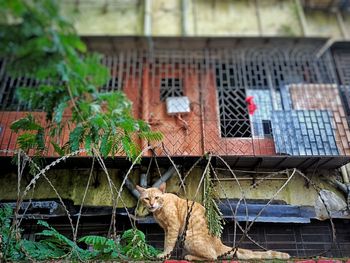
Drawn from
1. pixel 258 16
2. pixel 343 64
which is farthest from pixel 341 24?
pixel 258 16

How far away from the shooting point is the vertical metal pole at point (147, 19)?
34.9ft

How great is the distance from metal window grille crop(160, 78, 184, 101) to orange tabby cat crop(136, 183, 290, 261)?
434 centimetres

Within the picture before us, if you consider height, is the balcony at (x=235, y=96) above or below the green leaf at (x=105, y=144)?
above

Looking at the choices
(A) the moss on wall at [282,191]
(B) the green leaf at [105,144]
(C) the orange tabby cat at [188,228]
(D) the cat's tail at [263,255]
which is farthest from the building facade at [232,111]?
(D) the cat's tail at [263,255]

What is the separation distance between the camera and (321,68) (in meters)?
10.4

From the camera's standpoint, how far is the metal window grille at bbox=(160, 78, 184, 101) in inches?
397

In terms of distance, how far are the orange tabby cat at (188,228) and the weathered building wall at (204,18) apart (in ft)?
21.0

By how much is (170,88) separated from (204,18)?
299cm

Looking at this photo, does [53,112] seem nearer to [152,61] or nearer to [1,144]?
[1,144]

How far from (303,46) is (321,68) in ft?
2.88

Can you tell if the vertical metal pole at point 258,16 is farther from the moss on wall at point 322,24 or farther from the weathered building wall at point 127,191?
the weathered building wall at point 127,191

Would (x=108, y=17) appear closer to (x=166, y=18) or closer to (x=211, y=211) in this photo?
(x=166, y=18)

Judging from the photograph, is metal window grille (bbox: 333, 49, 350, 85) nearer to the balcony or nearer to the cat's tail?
the balcony

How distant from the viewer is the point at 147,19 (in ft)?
35.8
